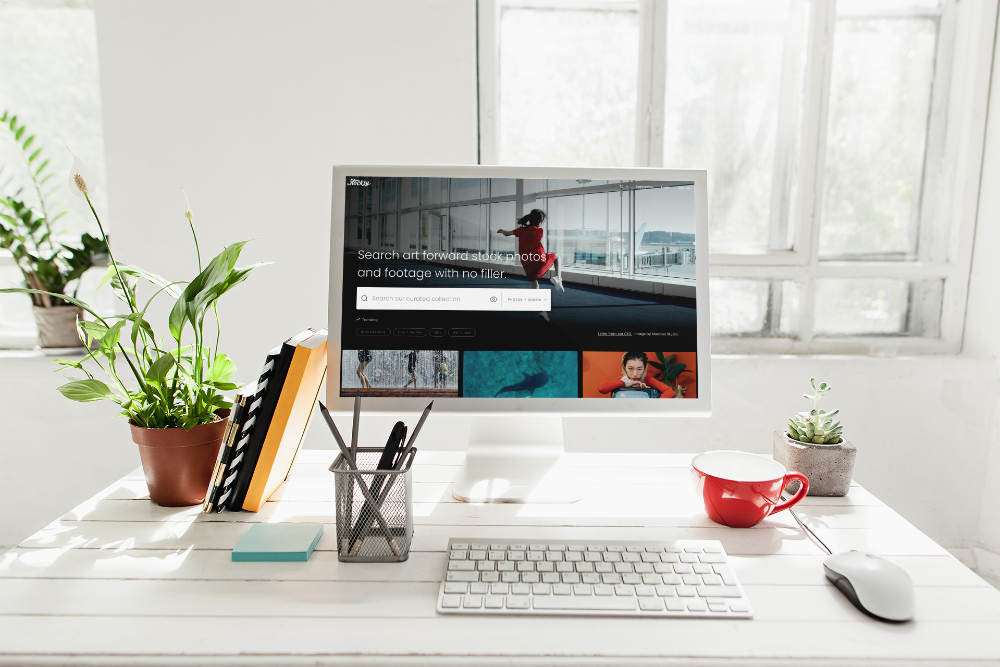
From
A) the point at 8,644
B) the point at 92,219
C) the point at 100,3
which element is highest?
the point at 100,3

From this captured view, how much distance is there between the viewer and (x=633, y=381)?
2.85 feet

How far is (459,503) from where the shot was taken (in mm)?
846

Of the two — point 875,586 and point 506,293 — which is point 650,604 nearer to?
point 875,586

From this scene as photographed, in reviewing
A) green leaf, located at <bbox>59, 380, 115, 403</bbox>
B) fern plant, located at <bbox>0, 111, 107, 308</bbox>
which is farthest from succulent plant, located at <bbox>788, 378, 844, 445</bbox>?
fern plant, located at <bbox>0, 111, 107, 308</bbox>

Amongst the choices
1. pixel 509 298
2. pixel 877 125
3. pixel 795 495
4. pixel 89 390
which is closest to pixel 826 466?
pixel 795 495

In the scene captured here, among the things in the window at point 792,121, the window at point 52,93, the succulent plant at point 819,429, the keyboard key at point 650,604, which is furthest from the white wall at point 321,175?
the keyboard key at point 650,604

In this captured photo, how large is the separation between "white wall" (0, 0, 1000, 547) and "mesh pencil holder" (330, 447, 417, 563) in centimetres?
81

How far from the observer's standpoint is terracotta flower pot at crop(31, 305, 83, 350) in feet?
5.12

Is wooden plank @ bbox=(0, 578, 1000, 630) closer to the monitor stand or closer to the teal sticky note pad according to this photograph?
the teal sticky note pad

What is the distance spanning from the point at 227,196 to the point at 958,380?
2.04 meters

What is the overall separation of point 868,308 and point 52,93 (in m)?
2.53

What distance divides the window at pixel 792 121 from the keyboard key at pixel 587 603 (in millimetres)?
1190

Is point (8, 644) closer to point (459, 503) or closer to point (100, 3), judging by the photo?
point (459, 503)

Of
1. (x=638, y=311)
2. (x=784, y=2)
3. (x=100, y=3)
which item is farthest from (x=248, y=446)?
(x=784, y=2)
